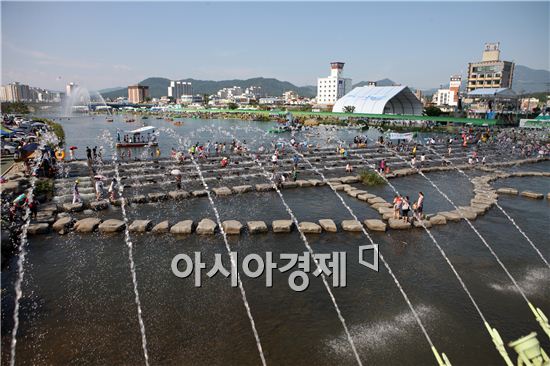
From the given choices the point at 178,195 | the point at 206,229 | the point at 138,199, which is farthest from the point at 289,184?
the point at 206,229

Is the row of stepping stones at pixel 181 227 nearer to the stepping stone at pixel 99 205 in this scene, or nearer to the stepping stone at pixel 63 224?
the stepping stone at pixel 63 224

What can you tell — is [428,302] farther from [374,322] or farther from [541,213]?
[541,213]

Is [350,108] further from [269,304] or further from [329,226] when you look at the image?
[269,304]

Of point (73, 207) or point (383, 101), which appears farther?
point (383, 101)

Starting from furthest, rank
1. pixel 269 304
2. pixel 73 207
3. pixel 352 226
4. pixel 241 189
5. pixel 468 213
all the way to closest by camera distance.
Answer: pixel 241 189 → pixel 468 213 → pixel 73 207 → pixel 352 226 → pixel 269 304

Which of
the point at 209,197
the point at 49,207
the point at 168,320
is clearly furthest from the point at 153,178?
the point at 168,320
